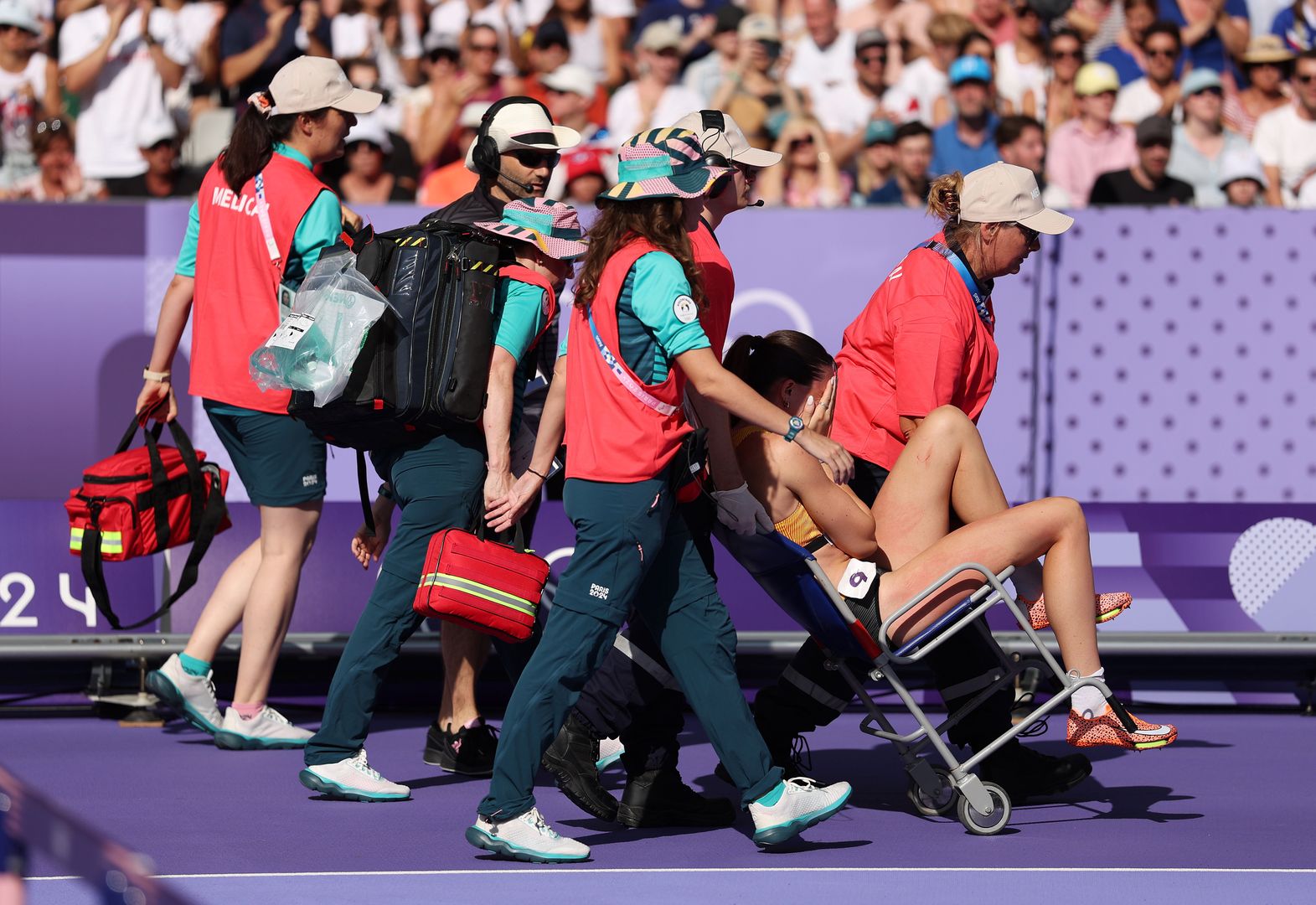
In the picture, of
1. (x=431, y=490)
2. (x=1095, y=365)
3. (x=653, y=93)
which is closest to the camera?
(x=431, y=490)

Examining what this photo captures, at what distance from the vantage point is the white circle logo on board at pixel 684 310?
15.0 feet

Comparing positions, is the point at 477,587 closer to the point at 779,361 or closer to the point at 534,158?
the point at 779,361

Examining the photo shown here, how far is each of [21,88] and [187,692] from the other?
456 cm

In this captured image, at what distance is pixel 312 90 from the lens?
6086 millimetres

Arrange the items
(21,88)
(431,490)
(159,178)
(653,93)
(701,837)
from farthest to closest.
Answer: (653,93)
(21,88)
(159,178)
(431,490)
(701,837)

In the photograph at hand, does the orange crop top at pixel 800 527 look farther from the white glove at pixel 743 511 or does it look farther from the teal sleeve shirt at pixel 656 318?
the teal sleeve shirt at pixel 656 318

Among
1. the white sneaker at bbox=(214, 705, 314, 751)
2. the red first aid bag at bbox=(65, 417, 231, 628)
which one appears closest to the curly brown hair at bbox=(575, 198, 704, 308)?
the red first aid bag at bbox=(65, 417, 231, 628)

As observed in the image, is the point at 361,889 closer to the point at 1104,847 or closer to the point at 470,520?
the point at 470,520

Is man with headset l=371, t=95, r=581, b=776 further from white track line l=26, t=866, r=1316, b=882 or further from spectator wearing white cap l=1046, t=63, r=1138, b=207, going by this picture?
spectator wearing white cap l=1046, t=63, r=1138, b=207

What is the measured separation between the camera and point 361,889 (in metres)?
4.46

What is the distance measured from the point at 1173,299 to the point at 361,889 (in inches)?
188

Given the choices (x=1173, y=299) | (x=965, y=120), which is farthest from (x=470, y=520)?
(x=965, y=120)

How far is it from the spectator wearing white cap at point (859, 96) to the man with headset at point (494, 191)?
14.8 ft

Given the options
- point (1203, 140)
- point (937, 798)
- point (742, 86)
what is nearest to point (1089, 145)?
point (1203, 140)
